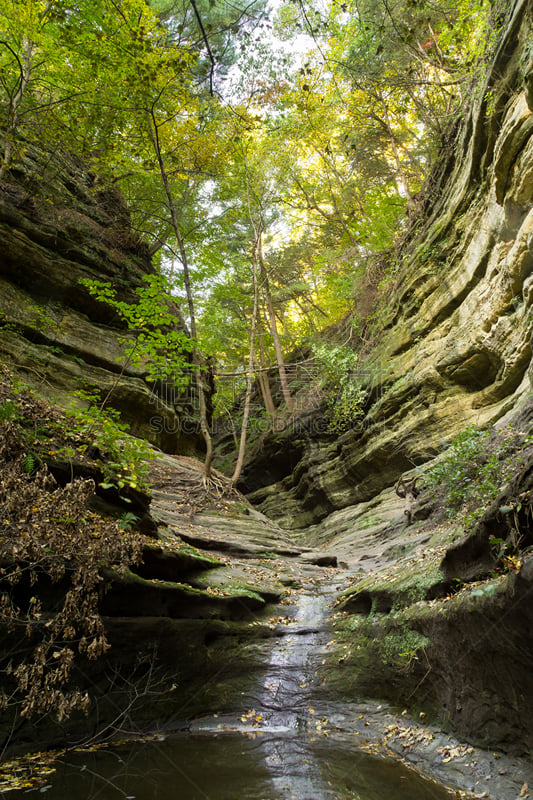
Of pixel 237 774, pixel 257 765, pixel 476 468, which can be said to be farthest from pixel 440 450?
pixel 237 774

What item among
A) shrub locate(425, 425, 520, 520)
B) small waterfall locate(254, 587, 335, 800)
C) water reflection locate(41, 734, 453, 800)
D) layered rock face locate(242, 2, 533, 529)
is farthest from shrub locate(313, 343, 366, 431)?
water reflection locate(41, 734, 453, 800)

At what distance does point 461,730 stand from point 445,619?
3.39 ft

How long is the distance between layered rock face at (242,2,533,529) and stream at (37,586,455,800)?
257 inches

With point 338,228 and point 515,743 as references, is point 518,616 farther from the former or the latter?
point 338,228

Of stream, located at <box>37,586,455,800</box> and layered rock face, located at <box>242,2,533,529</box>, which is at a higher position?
layered rock face, located at <box>242,2,533,529</box>

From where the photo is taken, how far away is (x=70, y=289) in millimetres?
13312

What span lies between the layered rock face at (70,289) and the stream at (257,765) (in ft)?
24.7

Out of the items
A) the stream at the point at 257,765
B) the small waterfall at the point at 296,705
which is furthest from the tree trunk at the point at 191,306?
the stream at the point at 257,765

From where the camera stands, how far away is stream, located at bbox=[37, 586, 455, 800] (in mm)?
3668

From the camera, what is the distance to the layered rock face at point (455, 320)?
7.94 m

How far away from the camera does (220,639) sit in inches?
255

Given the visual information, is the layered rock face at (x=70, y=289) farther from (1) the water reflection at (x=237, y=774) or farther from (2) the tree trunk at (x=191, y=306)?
(1) the water reflection at (x=237, y=774)

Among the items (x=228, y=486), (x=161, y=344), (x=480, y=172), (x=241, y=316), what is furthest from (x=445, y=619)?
(x=241, y=316)

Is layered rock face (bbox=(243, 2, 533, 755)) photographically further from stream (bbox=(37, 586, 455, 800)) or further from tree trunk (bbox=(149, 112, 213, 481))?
tree trunk (bbox=(149, 112, 213, 481))
